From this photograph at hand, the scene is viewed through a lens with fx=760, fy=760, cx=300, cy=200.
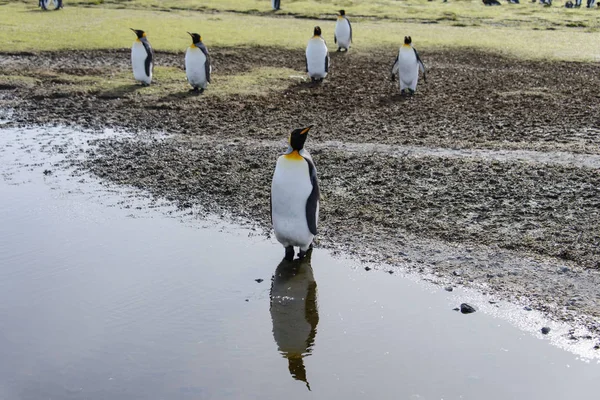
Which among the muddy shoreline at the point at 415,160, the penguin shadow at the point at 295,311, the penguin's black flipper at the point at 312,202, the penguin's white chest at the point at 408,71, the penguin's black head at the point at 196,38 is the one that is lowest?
the penguin shadow at the point at 295,311

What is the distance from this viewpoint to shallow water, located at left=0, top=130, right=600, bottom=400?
166 inches

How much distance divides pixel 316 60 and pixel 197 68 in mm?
2418

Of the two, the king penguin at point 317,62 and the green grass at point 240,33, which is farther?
the green grass at point 240,33

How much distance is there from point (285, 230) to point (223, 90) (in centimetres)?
717

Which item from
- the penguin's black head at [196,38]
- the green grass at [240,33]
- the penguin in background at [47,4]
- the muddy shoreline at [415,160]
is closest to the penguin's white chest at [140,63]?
the penguin's black head at [196,38]

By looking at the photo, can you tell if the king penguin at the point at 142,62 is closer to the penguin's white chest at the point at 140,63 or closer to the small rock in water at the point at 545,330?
the penguin's white chest at the point at 140,63

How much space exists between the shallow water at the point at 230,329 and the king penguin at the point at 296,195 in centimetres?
27

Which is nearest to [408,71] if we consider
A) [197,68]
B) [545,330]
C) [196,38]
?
[197,68]

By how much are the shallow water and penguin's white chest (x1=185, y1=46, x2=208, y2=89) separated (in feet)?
20.6

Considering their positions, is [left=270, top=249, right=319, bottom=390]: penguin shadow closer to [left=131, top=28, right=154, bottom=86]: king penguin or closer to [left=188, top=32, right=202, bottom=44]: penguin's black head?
[left=188, top=32, right=202, bottom=44]: penguin's black head

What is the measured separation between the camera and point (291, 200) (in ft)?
19.2

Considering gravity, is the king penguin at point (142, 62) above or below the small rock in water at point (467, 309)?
above

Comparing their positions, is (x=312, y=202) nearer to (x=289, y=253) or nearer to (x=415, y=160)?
(x=289, y=253)

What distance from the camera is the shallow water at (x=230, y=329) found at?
4207 mm
